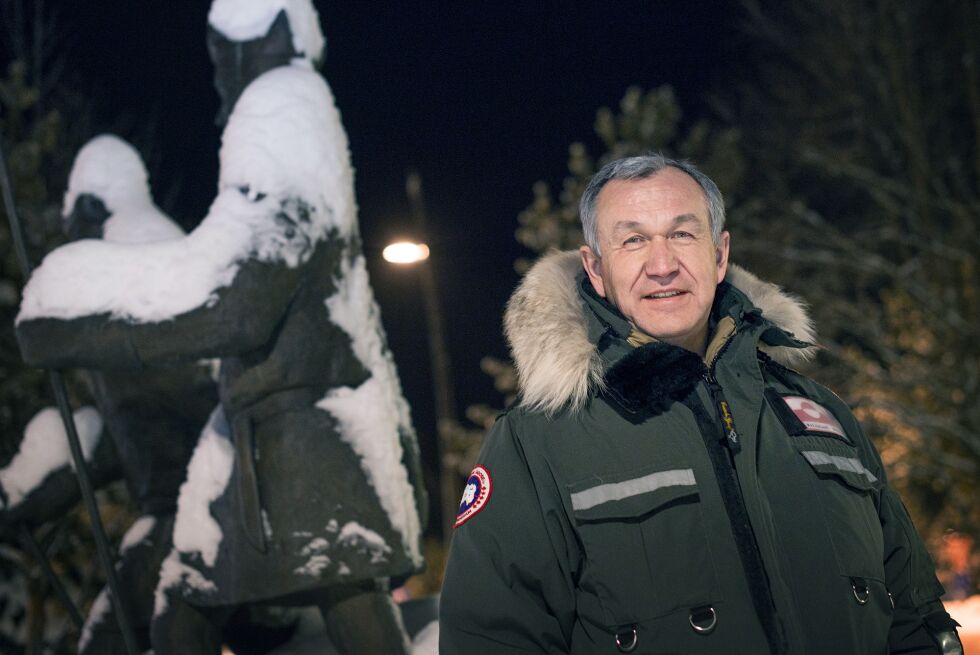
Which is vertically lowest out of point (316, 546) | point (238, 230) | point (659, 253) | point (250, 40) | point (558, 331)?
point (316, 546)

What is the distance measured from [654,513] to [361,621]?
45.2 inches

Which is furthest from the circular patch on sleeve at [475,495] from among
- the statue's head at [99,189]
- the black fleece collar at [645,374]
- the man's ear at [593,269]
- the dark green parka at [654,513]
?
the statue's head at [99,189]

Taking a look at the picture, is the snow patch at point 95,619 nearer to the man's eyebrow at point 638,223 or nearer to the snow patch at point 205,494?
the snow patch at point 205,494

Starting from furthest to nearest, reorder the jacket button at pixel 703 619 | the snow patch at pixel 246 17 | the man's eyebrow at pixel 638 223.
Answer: the snow patch at pixel 246 17 → the man's eyebrow at pixel 638 223 → the jacket button at pixel 703 619

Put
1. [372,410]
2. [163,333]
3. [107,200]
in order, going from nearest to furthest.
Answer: [163,333], [372,410], [107,200]

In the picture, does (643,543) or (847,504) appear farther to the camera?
(847,504)

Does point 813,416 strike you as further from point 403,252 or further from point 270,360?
point 403,252

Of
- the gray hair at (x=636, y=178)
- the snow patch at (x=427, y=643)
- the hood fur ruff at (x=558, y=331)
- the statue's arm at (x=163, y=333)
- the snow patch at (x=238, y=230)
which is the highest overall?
the snow patch at (x=238, y=230)

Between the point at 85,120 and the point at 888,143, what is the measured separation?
854 centimetres

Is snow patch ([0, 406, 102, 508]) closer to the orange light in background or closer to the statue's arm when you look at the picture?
the statue's arm

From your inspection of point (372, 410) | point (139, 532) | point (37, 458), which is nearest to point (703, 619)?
point (372, 410)

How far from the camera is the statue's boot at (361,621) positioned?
2.48m

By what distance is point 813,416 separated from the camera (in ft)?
6.27

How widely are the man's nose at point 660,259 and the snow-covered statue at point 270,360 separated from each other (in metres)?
1.01
